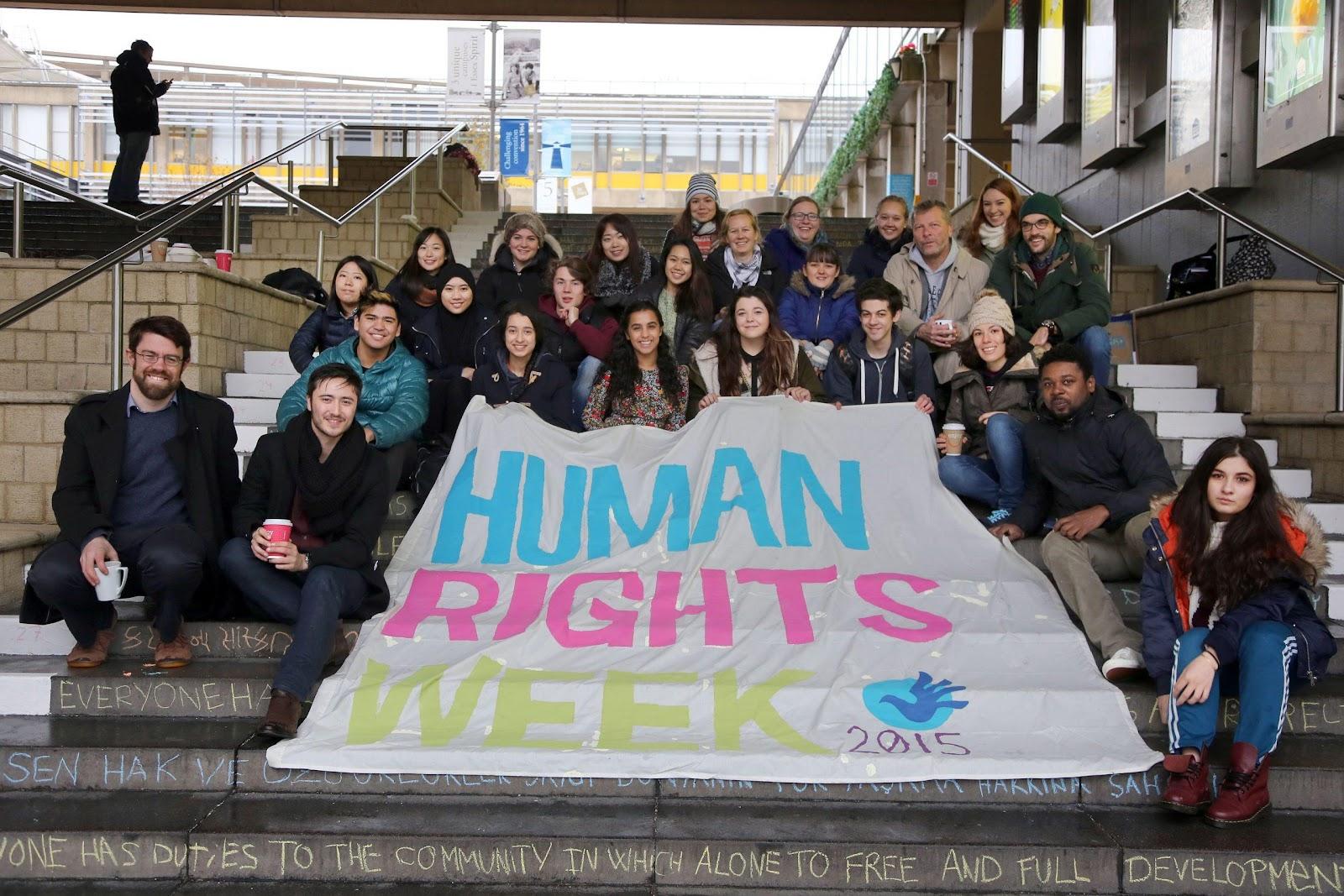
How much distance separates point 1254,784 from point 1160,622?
1.99ft

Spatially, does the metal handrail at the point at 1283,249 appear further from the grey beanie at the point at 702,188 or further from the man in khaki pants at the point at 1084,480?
the grey beanie at the point at 702,188

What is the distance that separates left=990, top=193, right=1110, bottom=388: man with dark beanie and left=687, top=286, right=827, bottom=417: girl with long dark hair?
4.13 ft

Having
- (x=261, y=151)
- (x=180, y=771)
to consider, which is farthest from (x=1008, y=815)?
(x=261, y=151)

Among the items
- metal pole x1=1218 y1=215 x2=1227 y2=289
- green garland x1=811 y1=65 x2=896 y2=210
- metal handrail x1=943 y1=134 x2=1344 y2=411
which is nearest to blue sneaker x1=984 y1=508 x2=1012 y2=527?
metal handrail x1=943 y1=134 x2=1344 y2=411

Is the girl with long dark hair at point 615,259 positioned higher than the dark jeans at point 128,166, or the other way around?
the dark jeans at point 128,166

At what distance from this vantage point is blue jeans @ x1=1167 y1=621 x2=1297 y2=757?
386 cm

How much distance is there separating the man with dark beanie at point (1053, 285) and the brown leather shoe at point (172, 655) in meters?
4.31

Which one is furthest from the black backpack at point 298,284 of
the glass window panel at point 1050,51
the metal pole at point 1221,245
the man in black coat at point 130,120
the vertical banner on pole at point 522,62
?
the vertical banner on pole at point 522,62

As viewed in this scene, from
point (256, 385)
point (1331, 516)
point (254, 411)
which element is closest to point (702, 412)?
point (254, 411)

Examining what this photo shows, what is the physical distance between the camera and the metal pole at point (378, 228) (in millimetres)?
11492

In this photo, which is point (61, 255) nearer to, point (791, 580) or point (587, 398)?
point (587, 398)

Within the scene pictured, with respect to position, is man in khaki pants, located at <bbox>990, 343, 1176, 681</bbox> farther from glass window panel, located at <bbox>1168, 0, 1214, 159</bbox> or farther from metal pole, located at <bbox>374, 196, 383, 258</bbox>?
metal pole, located at <bbox>374, 196, 383, 258</bbox>

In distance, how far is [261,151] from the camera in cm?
2169

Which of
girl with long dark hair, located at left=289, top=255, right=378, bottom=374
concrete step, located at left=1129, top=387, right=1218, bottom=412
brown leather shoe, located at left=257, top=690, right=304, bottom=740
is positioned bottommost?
brown leather shoe, located at left=257, top=690, right=304, bottom=740
